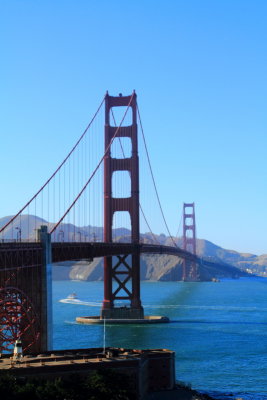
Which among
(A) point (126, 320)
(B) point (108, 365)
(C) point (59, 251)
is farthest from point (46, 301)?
(A) point (126, 320)

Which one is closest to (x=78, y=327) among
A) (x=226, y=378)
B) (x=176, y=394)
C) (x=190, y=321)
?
(x=190, y=321)

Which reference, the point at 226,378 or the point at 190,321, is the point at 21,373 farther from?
the point at 190,321

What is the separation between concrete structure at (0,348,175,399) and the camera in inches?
1107

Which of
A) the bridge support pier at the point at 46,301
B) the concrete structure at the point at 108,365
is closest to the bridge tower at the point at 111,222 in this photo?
the bridge support pier at the point at 46,301

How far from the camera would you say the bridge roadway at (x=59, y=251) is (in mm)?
35844

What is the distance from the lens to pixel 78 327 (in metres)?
60.1

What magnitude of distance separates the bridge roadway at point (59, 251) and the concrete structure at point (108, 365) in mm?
5411

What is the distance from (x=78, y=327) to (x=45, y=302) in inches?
822

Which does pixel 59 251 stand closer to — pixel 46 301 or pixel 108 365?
pixel 46 301

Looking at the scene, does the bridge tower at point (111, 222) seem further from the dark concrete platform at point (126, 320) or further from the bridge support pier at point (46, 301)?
the bridge support pier at point (46, 301)

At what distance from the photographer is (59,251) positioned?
47625 mm

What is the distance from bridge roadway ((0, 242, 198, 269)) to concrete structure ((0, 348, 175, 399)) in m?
5.41

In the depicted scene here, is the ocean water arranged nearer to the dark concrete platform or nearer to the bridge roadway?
the dark concrete platform

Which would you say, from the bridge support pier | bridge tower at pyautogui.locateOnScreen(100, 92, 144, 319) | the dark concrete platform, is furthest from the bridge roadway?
the dark concrete platform
